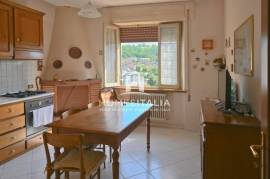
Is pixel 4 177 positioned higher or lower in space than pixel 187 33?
lower

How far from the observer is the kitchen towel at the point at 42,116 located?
3.80m

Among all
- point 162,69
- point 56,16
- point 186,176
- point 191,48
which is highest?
point 56,16

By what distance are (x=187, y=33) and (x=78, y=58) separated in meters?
2.33

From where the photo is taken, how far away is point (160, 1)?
490 cm

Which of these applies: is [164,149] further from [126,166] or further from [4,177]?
[4,177]

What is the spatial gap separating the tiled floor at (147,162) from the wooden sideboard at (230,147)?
0.89 m

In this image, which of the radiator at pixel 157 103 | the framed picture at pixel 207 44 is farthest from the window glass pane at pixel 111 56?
the framed picture at pixel 207 44

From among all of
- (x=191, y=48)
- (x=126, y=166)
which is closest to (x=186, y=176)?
(x=126, y=166)

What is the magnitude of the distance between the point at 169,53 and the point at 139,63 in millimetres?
839

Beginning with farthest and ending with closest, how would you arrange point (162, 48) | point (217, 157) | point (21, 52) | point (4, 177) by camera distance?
point (162, 48) → point (21, 52) → point (4, 177) → point (217, 157)

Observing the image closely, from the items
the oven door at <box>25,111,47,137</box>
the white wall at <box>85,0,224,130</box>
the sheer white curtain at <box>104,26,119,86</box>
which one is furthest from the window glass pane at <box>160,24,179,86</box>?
the oven door at <box>25,111,47,137</box>

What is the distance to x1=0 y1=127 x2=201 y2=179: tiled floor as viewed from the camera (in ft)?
9.90

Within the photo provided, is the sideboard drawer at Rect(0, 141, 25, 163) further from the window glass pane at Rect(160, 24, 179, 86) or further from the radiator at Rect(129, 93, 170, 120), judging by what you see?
the window glass pane at Rect(160, 24, 179, 86)

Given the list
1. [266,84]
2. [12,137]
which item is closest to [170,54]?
[12,137]
